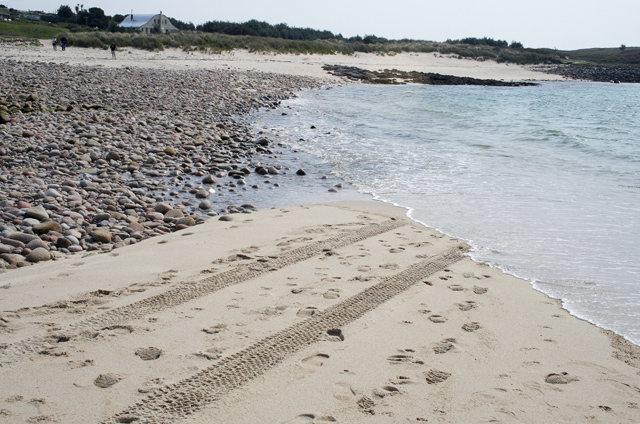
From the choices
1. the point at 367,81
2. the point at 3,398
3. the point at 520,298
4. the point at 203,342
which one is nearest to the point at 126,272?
the point at 203,342

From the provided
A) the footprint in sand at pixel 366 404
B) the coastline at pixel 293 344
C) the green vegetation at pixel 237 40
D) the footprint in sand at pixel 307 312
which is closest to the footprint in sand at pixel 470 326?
the coastline at pixel 293 344

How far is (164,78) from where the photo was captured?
771 inches

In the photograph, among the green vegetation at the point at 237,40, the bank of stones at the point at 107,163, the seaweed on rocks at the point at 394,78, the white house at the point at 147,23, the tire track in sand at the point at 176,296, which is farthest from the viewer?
the white house at the point at 147,23

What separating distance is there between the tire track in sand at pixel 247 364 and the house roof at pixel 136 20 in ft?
243

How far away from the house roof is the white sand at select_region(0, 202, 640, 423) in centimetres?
7321

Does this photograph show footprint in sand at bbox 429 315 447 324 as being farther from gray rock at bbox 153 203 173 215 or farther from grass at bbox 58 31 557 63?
grass at bbox 58 31 557 63

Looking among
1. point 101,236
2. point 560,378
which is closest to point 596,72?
point 101,236

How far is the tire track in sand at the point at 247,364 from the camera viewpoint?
219cm

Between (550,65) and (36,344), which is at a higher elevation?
(550,65)

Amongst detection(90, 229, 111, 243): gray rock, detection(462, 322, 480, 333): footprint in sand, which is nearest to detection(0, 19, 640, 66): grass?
detection(90, 229, 111, 243): gray rock

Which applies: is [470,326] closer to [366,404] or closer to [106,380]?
[366,404]

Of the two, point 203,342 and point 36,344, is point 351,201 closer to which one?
point 203,342

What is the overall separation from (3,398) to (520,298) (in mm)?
3260

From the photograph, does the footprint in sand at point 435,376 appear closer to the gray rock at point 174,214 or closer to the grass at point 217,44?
the gray rock at point 174,214
